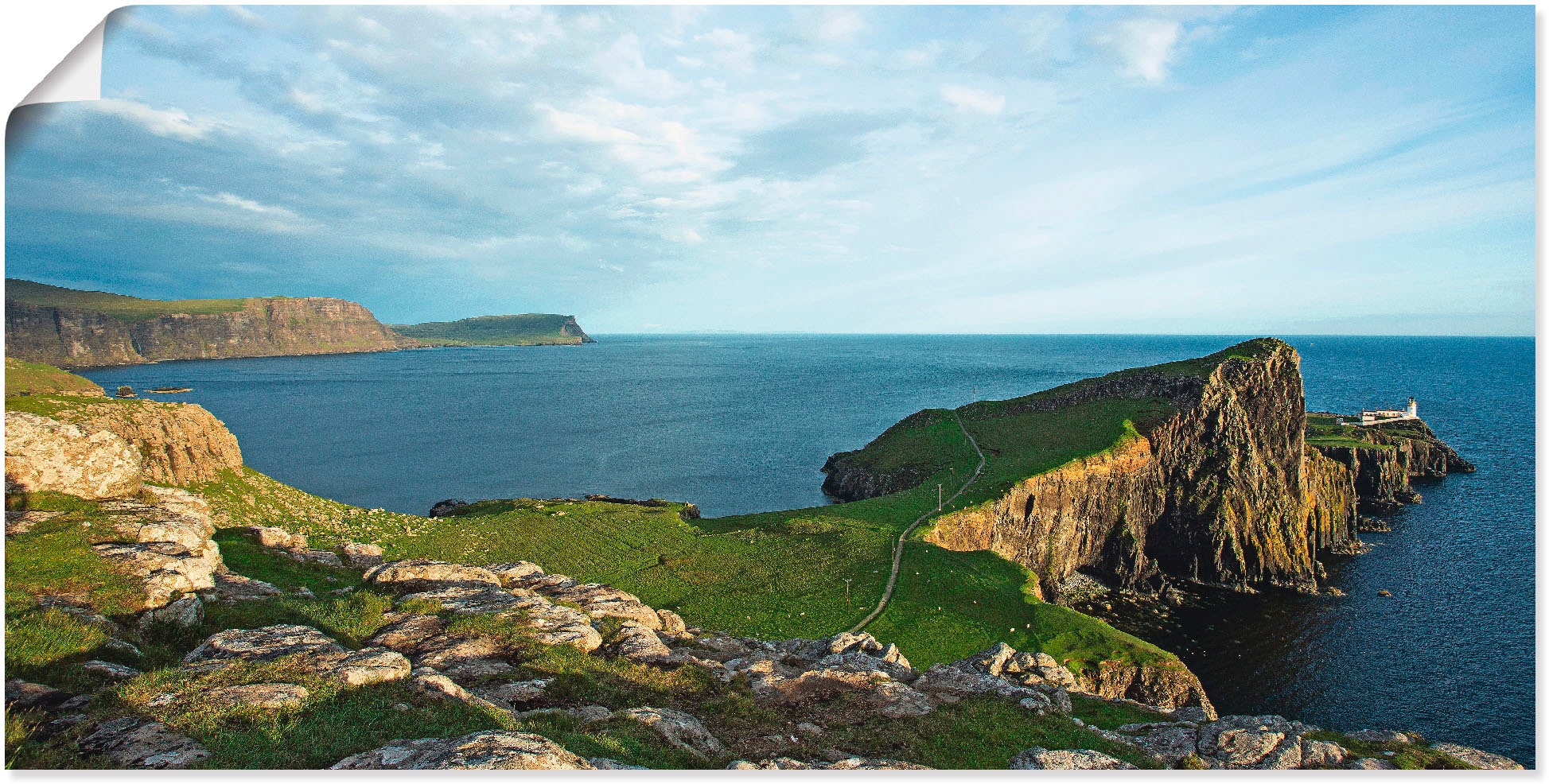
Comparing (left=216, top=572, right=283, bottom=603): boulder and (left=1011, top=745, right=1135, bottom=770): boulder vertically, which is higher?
(left=216, top=572, right=283, bottom=603): boulder

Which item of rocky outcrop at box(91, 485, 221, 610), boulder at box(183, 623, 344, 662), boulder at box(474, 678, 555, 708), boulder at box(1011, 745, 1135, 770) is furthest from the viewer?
rocky outcrop at box(91, 485, 221, 610)

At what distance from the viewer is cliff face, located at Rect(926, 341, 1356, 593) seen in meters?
50.1

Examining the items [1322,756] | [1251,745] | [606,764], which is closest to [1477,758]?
[1322,756]

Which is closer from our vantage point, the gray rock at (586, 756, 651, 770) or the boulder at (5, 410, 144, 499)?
the gray rock at (586, 756, 651, 770)

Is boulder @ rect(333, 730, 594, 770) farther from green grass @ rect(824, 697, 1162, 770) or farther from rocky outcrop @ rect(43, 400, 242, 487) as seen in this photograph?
rocky outcrop @ rect(43, 400, 242, 487)

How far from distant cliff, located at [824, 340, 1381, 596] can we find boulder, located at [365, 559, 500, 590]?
31525 millimetres

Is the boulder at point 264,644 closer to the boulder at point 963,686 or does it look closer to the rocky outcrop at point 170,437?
the boulder at point 963,686

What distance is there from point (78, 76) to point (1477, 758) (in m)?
30.1

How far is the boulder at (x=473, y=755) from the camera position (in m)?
8.95

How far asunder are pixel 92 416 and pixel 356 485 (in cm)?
4855

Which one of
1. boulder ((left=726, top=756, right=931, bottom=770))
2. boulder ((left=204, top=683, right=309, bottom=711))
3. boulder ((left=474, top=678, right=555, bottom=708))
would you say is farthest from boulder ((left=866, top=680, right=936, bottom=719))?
boulder ((left=204, top=683, right=309, bottom=711))

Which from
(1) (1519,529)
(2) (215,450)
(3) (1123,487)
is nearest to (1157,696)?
(3) (1123,487)

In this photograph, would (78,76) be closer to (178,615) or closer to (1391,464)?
(178,615)

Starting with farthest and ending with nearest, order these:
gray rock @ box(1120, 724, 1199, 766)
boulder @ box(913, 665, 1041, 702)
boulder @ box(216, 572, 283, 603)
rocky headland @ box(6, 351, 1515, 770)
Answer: boulder @ box(913, 665, 1041, 702)
boulder @ box(216, 572, 283, 603)
gray rock @ box(1120, 724, 1199, 766)
rocky headland @ box(6, 351, 1515, 770)
